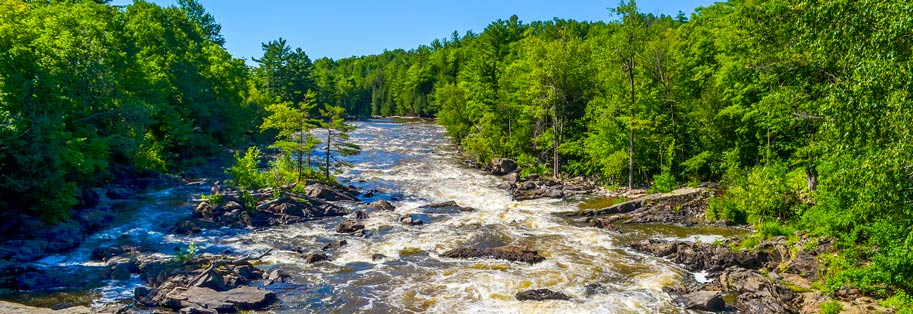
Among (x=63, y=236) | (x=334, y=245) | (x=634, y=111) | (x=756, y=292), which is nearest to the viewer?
(x=756, y=292)

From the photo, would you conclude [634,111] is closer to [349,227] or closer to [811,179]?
[811,179]

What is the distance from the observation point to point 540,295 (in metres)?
19.1

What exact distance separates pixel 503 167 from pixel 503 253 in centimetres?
2648

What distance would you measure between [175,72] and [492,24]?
44.2 meters

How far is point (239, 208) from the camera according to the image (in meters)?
31.3

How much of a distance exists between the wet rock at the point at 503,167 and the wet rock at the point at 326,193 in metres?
16.4

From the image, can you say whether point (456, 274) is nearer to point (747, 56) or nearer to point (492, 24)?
point (747, 56)

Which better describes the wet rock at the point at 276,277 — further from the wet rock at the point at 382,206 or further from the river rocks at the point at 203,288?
the wet rock at the point at 382,206

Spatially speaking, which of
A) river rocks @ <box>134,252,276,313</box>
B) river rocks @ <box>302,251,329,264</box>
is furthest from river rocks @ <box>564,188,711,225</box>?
river rocks @ <box>134,252,276,313</box>

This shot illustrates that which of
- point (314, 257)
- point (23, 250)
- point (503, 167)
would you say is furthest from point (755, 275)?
point (503, 167)

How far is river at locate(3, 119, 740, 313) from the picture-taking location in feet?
61.5

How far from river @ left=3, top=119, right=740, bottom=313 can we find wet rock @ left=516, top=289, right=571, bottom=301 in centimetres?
30

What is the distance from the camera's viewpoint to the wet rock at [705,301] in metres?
17.9

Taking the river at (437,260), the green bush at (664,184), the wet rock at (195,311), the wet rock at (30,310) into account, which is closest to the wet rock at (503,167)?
the river at (437,260)
